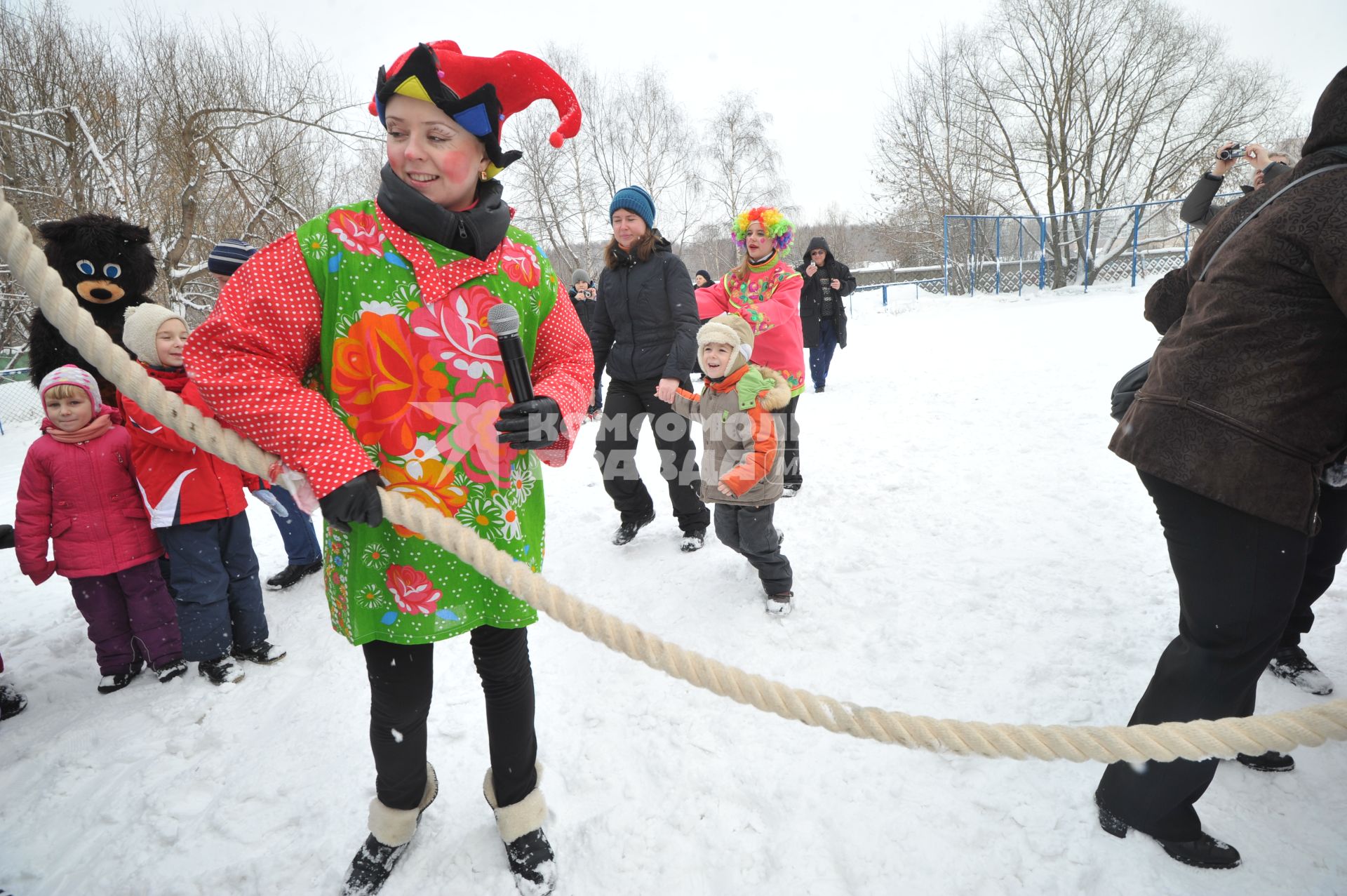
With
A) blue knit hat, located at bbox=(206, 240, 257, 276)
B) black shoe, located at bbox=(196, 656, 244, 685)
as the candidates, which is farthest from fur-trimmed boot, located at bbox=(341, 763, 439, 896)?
blue knit hat, located at bbox=(206, 240, 257, 276)

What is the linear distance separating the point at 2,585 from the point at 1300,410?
6.13 m

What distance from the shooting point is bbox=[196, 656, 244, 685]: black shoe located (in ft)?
9.30

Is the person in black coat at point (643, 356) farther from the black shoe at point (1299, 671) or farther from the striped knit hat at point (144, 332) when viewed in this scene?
the black shoe at point (1299, 671)

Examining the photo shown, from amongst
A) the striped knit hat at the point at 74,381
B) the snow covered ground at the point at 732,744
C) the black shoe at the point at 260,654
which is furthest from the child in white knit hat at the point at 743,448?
the striped knit hat at the point at 74,381

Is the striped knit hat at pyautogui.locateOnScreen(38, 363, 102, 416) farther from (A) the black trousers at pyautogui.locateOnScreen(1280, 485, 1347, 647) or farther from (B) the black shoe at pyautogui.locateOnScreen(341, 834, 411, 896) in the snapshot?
(A) the black trousers at pyautogui.locateOnScreen(1280, 485, 1347, 647)

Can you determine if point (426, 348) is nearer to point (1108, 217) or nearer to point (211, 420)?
point (211, 420)

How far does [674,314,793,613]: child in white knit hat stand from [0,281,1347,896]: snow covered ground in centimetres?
28

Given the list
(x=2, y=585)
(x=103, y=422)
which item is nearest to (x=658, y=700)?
(x=103, y=422)

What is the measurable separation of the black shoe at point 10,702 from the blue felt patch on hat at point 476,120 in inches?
125

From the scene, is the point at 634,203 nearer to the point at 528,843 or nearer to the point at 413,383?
the point at 413,383

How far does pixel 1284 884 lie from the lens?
1.63 metres

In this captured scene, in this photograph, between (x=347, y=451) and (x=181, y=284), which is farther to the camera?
(x=181, y=284)

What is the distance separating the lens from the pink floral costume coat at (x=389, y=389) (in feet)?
4.22

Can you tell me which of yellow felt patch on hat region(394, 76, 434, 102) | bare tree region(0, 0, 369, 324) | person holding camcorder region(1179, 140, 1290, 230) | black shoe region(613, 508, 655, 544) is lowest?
black shoe region(613, 508, 655, 544)
